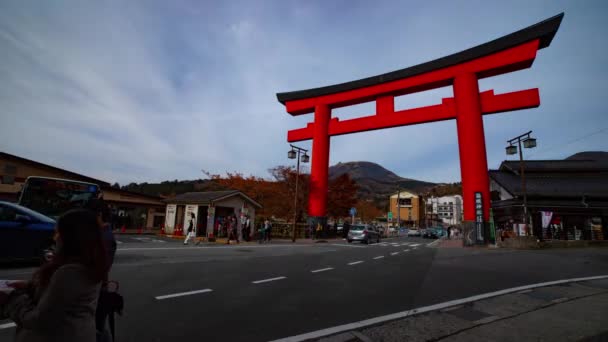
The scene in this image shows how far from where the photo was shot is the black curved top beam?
15.9m

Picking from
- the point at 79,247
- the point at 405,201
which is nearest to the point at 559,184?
the point at 79,247

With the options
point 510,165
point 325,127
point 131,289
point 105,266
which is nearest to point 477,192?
point 325,127

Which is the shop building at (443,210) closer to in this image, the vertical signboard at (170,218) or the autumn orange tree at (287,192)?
the autumn orange tree at (287,192)

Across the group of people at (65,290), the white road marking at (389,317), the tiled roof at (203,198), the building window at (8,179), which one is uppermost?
the building window at (8,179)

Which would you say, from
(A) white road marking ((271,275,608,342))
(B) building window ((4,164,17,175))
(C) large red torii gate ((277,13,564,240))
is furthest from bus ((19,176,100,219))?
(C) large red torii gate ((277,13,564,240))

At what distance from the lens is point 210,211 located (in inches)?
787

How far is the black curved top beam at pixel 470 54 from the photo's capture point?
15.9 meters

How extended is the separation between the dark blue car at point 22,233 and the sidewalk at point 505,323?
8.10 metres

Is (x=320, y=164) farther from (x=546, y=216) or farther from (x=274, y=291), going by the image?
(x=274, y=291)

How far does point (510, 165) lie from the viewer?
2706cm

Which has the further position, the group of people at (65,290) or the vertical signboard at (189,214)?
the vertical signboard at (189,214)

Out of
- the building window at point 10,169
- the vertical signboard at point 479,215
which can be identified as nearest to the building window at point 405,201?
the vertical signboard at point 479,215

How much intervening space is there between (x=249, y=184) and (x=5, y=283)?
33.9 meters

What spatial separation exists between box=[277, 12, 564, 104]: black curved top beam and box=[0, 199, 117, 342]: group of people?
21.2 metres
